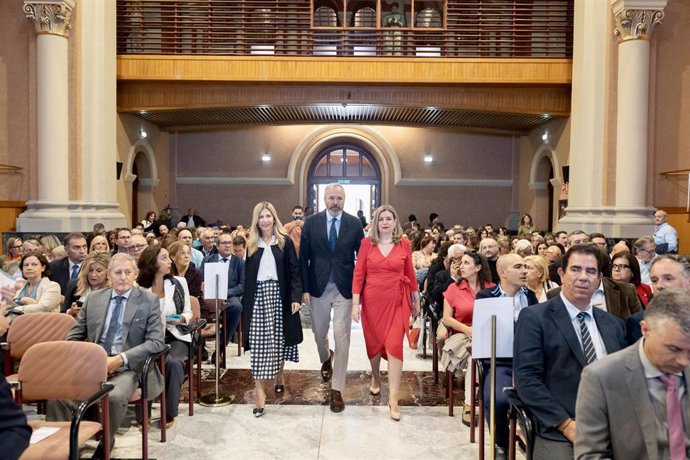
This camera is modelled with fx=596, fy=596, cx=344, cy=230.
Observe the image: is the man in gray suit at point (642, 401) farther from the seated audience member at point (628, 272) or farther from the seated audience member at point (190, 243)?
the seated audience member at point (190, 243)

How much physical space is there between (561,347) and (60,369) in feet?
8.01

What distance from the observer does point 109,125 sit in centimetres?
1029

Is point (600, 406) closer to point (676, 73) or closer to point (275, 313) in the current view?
point (275, 313)

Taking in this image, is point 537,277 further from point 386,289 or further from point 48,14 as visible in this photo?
point 48,14

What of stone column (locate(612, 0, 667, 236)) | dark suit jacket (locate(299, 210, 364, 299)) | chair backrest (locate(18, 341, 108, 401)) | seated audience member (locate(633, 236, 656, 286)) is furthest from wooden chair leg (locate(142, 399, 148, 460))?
stone column (locate(612, 0, 667, 236))

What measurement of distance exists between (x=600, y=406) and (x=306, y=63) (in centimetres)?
993

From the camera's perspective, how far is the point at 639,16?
9.27 meters

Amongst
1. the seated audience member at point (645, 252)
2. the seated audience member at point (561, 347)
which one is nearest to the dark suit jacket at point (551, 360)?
the seated audience member at point (561, 347)

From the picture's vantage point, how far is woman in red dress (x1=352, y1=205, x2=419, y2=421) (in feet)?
14.5

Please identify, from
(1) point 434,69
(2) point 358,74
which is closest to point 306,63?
(2) point 358,74

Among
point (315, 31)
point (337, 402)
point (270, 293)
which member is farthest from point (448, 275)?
point (315, 31)

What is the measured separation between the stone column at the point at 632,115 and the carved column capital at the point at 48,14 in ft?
28.9

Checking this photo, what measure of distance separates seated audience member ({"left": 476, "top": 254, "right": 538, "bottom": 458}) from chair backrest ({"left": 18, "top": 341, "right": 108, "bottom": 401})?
6.88ft

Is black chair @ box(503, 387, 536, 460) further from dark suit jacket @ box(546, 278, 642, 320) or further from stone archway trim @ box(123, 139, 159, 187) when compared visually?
stone archway trim @ box(123, 139, 159, 187)
